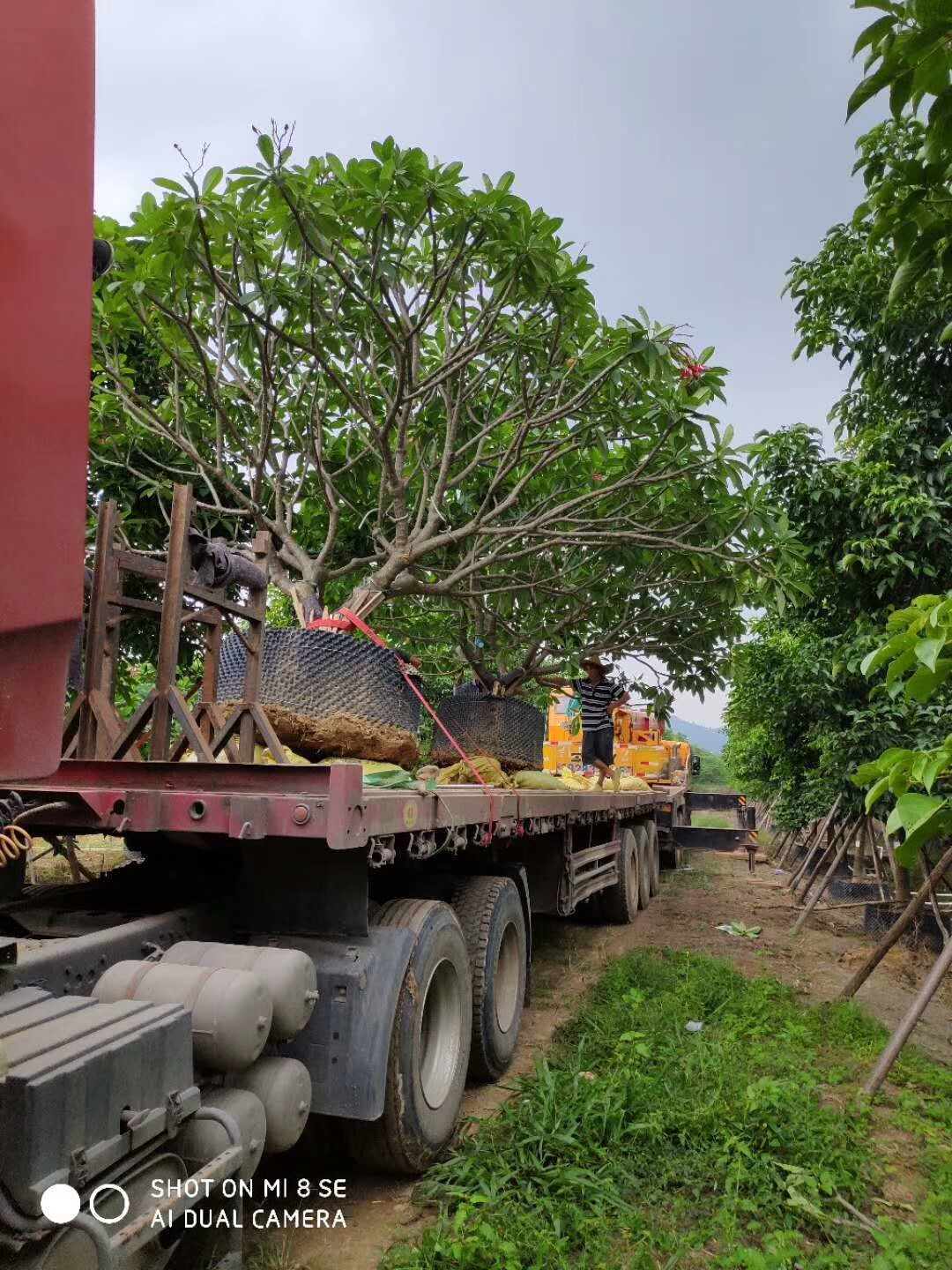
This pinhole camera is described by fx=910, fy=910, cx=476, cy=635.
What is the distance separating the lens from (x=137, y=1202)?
2.18 meters

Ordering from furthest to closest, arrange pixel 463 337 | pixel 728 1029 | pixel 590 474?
pixel 590 474 → pixel 463 337 → pixel 728 1029

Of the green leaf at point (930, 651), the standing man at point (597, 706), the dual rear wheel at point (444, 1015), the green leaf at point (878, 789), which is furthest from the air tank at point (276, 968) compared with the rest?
the standing man at point (597, 706)

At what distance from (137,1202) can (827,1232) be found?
250cm

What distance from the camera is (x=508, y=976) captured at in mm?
5125

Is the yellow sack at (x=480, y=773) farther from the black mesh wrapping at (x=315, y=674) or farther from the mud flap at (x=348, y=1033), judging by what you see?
the mud flap at (x=348, y=1033)

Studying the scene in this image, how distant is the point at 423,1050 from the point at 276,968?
4.25 ft

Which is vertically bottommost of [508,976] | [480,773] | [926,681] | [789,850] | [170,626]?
[789,850]

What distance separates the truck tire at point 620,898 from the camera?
9602mm

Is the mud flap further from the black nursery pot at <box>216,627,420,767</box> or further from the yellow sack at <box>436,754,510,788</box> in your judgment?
the yellow sack at <box>436,754,510,788</box>

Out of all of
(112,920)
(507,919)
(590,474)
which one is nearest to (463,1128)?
(507,919)

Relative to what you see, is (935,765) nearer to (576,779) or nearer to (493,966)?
(493,966)

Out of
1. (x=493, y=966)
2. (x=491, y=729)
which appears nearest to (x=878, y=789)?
(x=493, y=966)

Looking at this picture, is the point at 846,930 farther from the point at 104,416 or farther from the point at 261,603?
the point at 104,416

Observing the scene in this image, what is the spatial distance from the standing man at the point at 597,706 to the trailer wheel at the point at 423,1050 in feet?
20.4
